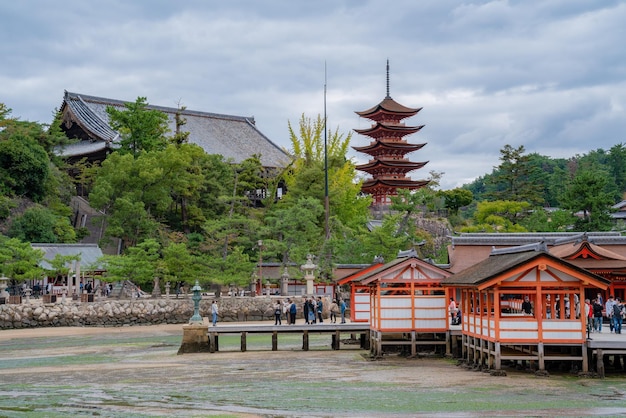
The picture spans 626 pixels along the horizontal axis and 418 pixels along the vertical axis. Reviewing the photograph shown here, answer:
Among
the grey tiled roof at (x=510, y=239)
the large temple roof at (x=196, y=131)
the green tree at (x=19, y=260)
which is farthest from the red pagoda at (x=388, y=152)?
Answer: the grey tiled roof at (x=510, y=239)

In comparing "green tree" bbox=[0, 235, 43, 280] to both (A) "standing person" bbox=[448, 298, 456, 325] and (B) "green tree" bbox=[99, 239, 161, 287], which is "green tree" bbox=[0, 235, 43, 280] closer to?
(B) "green tree" bbox=[99, 239, 161, 287]

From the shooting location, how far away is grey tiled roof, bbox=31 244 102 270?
49.1 m

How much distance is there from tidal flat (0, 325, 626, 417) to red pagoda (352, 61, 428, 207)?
40610 millimetres

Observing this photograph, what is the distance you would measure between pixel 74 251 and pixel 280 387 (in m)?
31.7

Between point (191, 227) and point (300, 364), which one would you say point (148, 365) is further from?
point (191, 227)

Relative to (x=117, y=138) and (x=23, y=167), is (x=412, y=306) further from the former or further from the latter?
(x=117, y=138)

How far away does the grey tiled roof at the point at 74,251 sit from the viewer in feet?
161

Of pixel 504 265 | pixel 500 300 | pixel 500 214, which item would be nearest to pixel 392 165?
pixel 500 214

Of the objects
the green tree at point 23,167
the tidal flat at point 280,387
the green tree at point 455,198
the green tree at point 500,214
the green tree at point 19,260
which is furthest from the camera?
the green tree at point 455,198

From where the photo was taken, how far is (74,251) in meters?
50.7

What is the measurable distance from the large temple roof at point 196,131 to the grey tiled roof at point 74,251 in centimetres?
1296

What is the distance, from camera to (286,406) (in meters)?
18.8

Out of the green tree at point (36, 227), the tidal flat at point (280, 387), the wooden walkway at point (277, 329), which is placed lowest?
the tidal flat at point (280, 387)

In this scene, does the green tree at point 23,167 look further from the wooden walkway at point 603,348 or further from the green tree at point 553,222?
the wooden walkway at point 603,348
